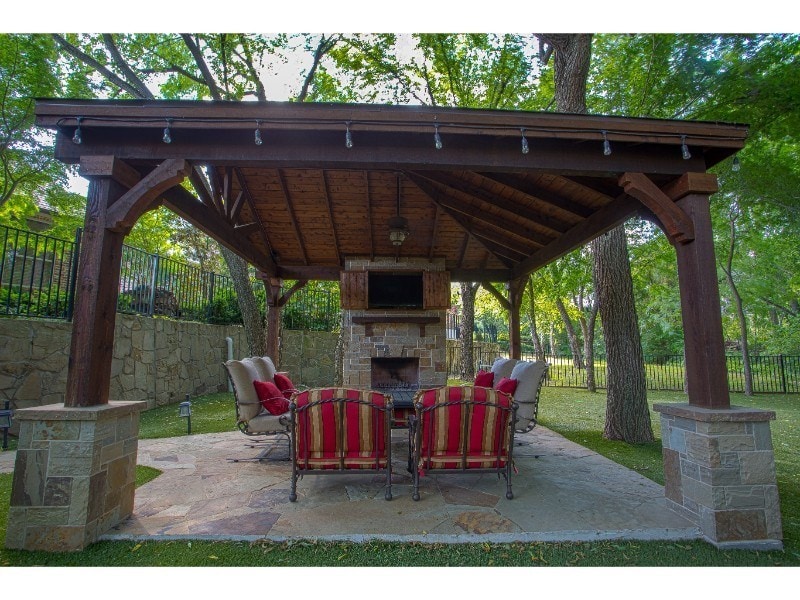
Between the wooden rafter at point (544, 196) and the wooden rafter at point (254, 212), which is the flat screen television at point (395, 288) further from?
the wooden rafter at point (544, 196)

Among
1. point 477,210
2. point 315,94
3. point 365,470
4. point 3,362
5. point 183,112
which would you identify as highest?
point 315,94

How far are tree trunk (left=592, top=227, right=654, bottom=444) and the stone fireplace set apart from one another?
2.55 m

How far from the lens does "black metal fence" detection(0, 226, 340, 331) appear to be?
5402mm

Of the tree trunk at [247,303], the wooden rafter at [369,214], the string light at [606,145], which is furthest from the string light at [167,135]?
the tree trunk at [247,303]

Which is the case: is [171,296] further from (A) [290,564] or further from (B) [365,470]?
(A) [290,564]

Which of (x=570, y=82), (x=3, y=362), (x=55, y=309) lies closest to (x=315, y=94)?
(x=570, y=82)

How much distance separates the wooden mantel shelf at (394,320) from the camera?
726cm

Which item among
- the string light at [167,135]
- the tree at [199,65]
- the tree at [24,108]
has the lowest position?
the string light at [167,135]

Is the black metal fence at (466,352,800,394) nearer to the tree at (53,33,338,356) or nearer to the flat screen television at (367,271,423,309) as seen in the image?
the flat screen television at (367,271,423,309)

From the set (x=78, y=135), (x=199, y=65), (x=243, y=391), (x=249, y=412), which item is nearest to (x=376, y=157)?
(x=78, y=135)

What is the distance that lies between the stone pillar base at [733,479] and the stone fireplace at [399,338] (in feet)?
15.5

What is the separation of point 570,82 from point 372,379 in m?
5.52

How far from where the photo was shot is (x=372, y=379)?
7.48m

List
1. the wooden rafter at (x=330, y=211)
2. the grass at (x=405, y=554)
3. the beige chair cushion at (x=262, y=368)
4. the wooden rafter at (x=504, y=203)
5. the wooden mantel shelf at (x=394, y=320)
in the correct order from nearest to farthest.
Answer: the grass at (x=405, y=554) → the beige chair cushion at (x=262, y=368) → the wooden rafter at (x=504, y=203) → the wooden rafter at (x=330, y=211) → the wooden mantel shelf at (x=394, y=320)
